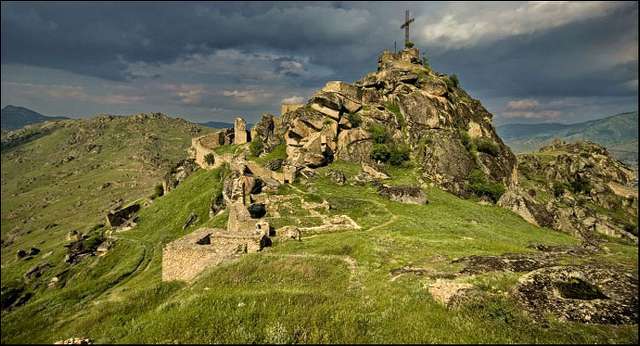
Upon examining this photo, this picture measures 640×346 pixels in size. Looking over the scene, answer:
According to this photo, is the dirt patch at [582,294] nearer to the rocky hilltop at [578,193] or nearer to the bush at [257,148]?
the rocky hilltop at [578,193]

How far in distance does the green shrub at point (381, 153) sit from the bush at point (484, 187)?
16391 millimetres

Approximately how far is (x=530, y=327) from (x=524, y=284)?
3.48 m

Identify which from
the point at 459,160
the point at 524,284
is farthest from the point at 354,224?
the point at 459,160

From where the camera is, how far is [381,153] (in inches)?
2660

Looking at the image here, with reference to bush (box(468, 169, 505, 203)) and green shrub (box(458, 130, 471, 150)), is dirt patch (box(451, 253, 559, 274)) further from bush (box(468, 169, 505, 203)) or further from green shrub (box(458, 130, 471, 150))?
green shrub (box(458, 130, 471, 150))

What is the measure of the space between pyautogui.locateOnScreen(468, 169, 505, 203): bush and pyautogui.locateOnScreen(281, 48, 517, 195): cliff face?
769 millimetres

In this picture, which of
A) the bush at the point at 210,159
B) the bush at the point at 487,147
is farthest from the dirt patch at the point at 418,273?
the bush at the point at 210,159

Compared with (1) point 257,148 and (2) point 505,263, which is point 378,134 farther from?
(2) point 505,263

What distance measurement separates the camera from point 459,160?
6581 centimetres

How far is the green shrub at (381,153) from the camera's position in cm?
6769

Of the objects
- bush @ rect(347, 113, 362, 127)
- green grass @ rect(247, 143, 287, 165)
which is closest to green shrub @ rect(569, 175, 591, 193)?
bush @ rect(347, 113, 362, 127)

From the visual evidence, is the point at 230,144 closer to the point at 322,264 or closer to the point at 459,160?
the point at 459,160

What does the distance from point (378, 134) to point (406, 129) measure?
342 inches

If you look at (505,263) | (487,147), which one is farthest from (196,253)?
(487,147)
